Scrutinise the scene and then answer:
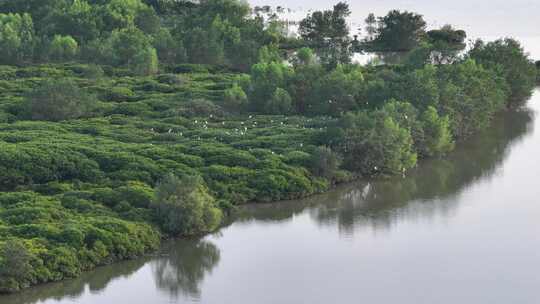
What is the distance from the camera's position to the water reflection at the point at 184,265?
41.7 metres

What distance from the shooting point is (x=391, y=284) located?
41.3m

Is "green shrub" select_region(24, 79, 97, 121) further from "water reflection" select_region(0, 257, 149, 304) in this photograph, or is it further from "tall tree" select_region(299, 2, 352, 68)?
"tall tree" select_region(299, 2, 352, 68)

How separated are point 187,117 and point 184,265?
23.6 meters

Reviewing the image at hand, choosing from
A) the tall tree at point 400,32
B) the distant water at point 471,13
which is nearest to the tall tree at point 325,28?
the tall tree at point 400,32

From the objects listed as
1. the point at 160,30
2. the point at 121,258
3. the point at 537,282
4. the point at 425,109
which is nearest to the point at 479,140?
the point at 425,109

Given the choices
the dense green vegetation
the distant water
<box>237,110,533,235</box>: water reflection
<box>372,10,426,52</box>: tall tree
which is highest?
the distant water

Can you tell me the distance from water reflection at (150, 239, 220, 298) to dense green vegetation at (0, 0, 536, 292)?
80 centimetres

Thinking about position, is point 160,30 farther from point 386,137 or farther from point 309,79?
point 386,137

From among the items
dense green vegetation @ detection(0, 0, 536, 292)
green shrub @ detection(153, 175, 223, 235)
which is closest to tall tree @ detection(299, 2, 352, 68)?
dense green vegetation @ detection(0, 0, 536, 292)

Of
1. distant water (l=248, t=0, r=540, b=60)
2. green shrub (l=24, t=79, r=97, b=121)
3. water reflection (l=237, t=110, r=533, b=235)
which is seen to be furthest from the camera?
distant water (l=248, t=0, r=540, b=60)

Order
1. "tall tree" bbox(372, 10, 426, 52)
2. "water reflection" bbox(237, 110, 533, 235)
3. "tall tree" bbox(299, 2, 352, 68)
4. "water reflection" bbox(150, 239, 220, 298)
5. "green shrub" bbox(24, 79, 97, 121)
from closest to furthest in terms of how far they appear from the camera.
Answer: "water reflection" bbox(150, 239, 220, 298)
"water reflection" bbox(237, 110, 533, 235)
"green shrub" bbox(24, 79, 97, 121)
"tall tree" bbox(372, 10, 426, 52)
"tall tree" bbox(299, 2, 352, 68)

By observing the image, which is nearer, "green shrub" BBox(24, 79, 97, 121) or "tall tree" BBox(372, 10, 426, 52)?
"green shrub" BBox(24, 79, 97, 121)

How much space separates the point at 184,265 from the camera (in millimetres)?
43844

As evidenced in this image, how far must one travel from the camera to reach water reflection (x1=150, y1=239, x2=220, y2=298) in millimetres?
41719
